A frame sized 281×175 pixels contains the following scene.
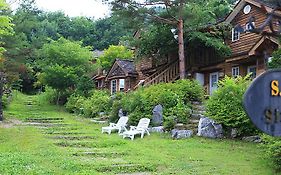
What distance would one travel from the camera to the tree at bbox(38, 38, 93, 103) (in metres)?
Result: 31.8

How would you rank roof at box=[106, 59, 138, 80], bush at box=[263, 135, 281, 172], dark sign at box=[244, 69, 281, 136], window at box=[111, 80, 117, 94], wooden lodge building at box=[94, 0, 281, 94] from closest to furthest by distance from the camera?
1. dark sign at box=[244, 69, 281, 136]
2. bush at box=[263, 135, 281, 172]
3. wooden lodge building at box=[94, 0, 281, 94]
4. roof at box=[106, 59, 138, 80]
5. window at box=[111, 80, 117, 94]

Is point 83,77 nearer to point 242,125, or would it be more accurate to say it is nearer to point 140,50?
point 140,50

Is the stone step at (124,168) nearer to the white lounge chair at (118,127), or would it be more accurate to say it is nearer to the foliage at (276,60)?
the foliage at (276,60)

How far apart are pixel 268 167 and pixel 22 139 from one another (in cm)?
930

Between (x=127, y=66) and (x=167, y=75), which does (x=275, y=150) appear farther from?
(x=127, y=66)

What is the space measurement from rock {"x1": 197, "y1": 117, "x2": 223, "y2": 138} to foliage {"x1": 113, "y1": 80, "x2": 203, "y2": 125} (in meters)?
1.79

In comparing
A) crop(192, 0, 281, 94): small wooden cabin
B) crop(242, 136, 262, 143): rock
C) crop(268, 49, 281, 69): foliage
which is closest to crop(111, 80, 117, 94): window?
crop(192, 0, 281, 94): small wooden cabin

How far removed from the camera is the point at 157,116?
1778cm

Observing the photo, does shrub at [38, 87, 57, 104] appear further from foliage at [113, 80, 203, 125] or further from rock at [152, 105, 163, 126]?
rock at [152, 105, 163, 126]

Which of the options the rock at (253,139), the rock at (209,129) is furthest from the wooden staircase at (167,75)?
the rock at (253,139)

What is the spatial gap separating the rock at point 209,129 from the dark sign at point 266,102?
1228cm

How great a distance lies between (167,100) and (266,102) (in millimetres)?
15186

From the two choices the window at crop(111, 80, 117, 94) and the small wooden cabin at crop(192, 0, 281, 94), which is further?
the window at crop(111, 80, 117, 94)

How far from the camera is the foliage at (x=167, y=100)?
57.6ft
